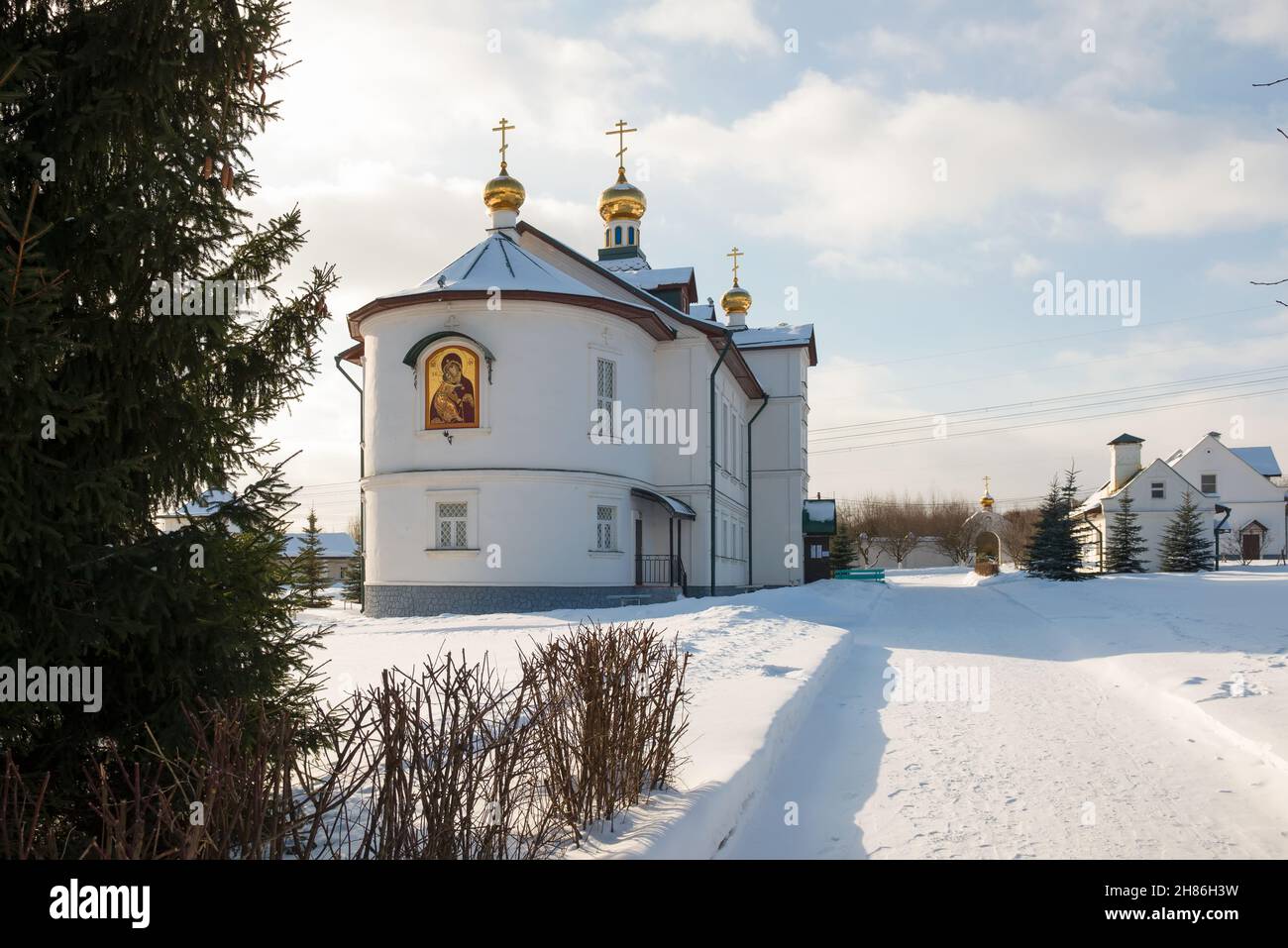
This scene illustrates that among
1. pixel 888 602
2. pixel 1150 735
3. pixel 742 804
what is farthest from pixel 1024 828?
pixel 888 602

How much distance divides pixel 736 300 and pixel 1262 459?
153 feet

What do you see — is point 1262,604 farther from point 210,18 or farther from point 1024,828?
point 210,18

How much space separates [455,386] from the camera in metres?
22.2

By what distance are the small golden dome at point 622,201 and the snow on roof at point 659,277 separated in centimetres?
269

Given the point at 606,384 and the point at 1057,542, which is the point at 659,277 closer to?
the point at 606,384

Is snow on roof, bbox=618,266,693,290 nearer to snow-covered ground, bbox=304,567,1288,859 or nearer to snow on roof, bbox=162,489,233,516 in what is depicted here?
snow-covered ground, bbox=304,567,1288,859

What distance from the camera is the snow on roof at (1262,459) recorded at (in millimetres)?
64688

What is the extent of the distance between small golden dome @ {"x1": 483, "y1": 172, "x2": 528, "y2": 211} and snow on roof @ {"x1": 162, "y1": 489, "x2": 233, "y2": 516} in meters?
24.1

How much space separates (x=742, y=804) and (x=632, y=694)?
0.97m

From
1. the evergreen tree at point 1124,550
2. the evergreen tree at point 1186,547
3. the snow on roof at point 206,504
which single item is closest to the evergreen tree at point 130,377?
the snow on roof at point 206,504

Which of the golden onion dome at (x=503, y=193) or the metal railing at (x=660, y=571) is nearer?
the metal railing at (x=660, y=571)

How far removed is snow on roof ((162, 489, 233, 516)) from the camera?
16.0 ft

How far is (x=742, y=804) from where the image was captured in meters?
5.64

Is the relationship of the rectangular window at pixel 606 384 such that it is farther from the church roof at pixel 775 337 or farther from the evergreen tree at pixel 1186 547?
the evergreen tree at pixel 1186 547
